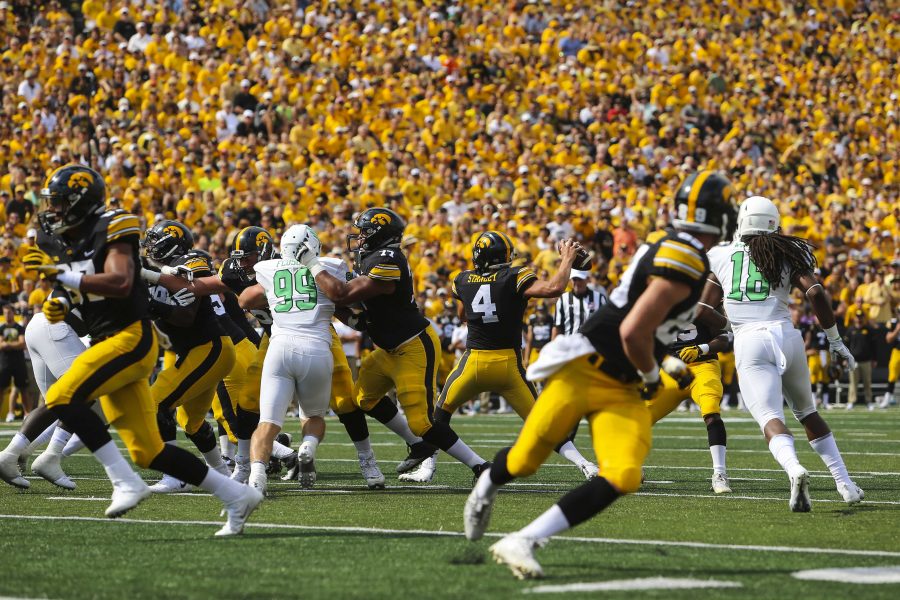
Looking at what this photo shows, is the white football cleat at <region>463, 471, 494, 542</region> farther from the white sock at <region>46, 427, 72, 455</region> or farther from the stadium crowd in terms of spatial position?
the stadium crowd

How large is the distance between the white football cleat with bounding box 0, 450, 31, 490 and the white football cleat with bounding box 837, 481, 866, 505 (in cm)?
495

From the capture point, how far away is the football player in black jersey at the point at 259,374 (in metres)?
9.27

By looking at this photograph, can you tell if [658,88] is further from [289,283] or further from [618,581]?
[618,581]

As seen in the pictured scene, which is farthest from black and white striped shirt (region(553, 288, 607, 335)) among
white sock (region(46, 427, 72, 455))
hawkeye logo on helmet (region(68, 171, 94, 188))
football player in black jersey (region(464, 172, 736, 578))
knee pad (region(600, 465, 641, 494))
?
knee pad (region(600, 465, 641, 494))

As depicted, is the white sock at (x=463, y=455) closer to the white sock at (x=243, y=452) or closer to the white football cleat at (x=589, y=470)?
the white football cleat at (x=589, y=470)

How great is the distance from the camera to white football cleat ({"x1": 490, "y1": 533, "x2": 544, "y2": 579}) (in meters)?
5.16

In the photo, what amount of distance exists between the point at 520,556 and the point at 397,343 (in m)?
3.96

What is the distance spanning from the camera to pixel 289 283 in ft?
27.6

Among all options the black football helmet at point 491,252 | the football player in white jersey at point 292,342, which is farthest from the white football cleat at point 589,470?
the football player in white jersey at point 292,342

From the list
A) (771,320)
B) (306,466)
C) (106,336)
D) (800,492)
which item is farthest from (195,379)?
(800,492)

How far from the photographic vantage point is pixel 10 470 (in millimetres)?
8773

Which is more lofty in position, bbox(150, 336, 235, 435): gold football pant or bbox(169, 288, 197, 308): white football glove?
bbox(169, 288, 197, 308): white football glove

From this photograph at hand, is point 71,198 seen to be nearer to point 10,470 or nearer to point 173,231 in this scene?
point 173,231

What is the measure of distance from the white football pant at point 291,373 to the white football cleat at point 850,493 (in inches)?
118
